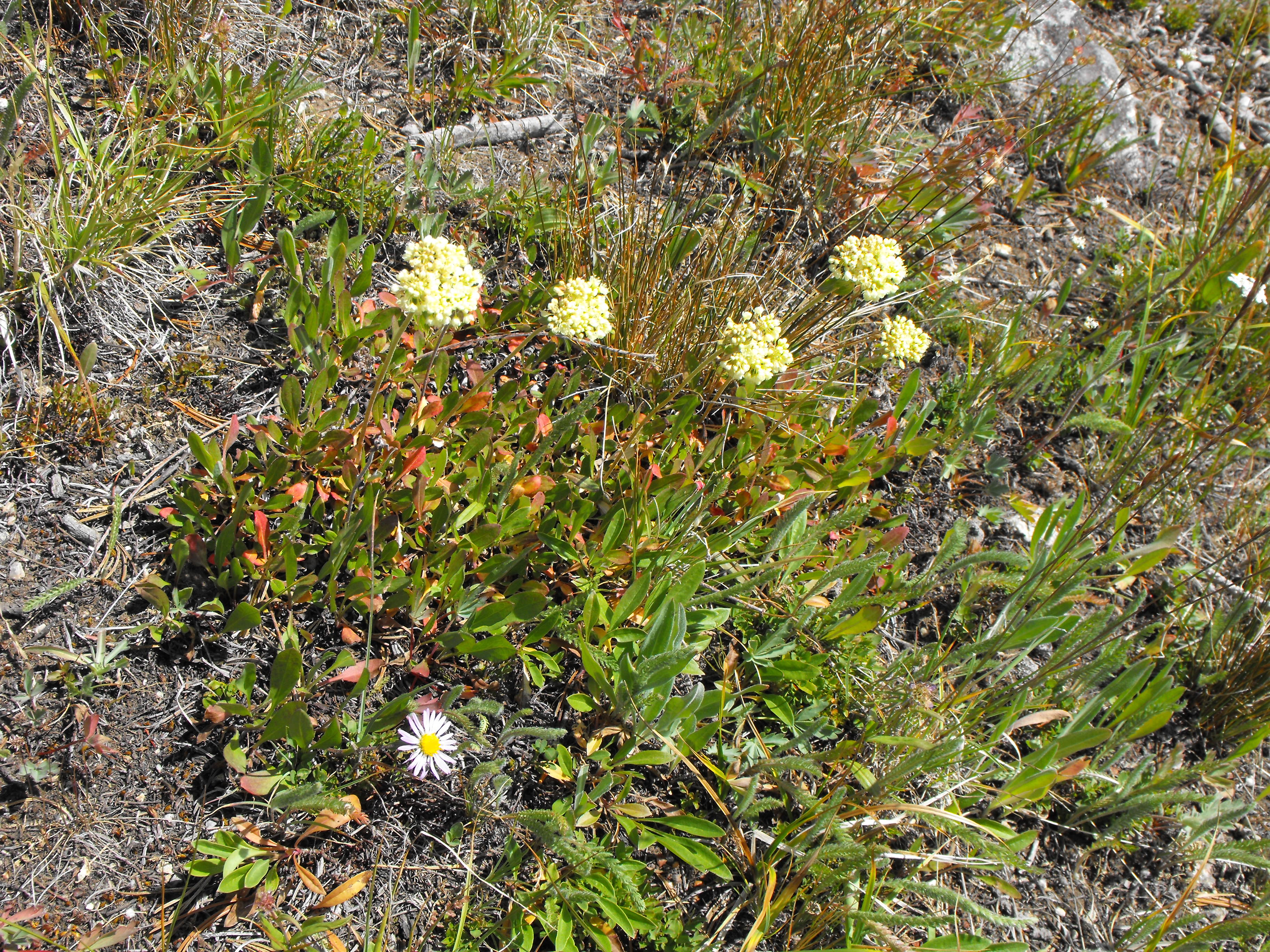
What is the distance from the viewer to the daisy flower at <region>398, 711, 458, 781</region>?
191 cm

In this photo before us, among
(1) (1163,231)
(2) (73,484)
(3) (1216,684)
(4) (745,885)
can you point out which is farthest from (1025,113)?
(2) (73,484)

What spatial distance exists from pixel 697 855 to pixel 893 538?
1.11 m

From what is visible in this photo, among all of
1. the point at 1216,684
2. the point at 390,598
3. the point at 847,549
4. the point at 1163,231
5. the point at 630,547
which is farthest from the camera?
the point at 1163,231

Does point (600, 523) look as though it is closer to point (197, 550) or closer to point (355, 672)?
point (355, 672)

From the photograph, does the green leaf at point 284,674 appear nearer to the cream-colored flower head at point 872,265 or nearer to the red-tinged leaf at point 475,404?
the red-tinged leaf at point 475,404

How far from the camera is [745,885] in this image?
2.09 metres

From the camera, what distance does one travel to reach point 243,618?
6.16 ft

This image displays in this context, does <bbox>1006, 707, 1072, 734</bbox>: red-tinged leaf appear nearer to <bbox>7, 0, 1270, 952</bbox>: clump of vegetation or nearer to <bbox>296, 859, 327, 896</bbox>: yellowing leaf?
<bbox>7, 0, 1270, 952</bbox>: clump of vegetation

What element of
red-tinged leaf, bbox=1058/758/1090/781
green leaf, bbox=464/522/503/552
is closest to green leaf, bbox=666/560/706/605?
green leaf, bbox=464/522/503/552

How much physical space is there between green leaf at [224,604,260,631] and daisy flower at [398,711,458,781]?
1.39 ft

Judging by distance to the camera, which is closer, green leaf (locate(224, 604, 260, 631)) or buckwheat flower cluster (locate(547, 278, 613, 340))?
green leaf (locate(224, 604, 260, 631))

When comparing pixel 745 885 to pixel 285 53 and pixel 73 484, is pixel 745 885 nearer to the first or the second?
pixel 73 484

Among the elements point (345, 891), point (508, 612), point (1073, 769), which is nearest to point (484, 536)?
point (508, 612)

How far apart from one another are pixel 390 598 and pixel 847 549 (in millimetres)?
1388
